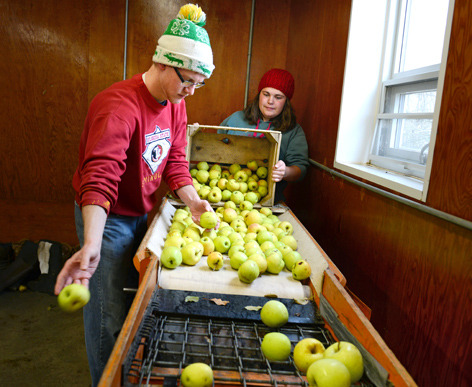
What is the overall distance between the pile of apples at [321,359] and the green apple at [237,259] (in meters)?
0.58

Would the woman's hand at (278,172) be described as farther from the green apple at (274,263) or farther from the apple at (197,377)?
the apple at (197,377)

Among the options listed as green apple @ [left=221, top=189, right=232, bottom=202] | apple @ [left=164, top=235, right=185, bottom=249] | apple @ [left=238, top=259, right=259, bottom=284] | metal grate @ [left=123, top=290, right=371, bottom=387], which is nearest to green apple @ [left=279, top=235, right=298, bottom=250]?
apple @ [left=238, top=259, right=259, bottom=284]

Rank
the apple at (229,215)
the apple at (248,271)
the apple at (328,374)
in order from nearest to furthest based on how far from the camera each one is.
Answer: the apple at (328,374)
the apple at (248,271)
the apple at (229,215)

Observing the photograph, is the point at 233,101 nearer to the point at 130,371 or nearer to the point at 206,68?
the point at 206,68

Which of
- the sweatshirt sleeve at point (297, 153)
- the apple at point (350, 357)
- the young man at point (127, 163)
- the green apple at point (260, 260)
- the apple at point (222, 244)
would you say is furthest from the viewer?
the sweatshirt sleeve at point (297, 153)

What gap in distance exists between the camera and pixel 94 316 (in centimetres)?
208

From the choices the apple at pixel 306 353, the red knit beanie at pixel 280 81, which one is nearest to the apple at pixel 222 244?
the apple at pixel 306 353

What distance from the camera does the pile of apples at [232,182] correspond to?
112 inches

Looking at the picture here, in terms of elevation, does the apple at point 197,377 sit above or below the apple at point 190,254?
below

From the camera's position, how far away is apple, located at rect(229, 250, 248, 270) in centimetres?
184

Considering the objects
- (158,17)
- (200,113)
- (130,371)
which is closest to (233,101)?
(200,113)

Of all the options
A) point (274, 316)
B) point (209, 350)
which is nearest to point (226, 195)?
point (274, 316)

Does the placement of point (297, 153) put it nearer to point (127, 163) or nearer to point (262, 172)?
point (262, 172)

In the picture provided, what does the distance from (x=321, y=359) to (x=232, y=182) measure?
1.95m
